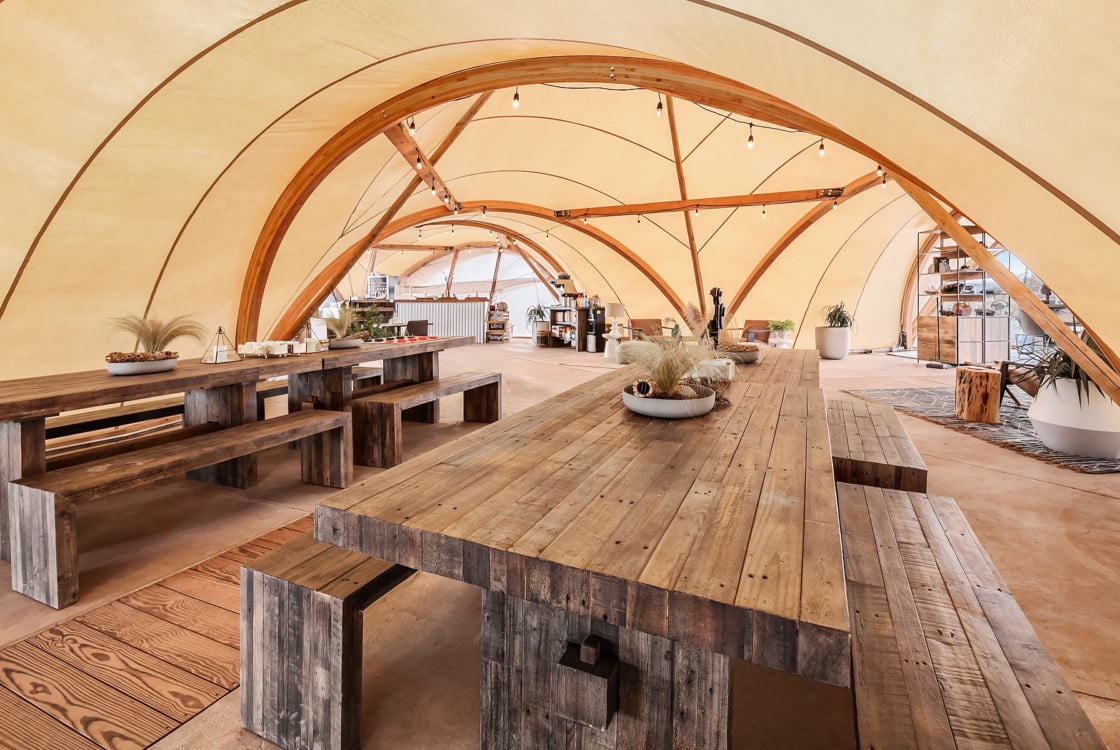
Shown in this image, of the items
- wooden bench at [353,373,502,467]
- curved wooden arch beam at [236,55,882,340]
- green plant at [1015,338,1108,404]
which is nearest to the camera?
wooden bench at [353,373,502,467]

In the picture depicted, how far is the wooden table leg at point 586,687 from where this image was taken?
1027mm

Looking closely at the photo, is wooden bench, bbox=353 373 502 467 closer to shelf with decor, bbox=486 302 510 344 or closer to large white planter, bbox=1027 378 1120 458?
large white planter, bbox=1027 378 1120 458

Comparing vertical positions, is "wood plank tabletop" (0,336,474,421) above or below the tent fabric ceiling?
below

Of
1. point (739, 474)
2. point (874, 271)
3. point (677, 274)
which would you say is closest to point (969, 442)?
point (739, 474)

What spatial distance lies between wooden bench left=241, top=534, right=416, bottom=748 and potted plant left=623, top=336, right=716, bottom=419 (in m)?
0.94

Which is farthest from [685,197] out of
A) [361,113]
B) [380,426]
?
[380,426]

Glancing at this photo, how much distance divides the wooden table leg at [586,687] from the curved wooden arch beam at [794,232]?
27.5ft

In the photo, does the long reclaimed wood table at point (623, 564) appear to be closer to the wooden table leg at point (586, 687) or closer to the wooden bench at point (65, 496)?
→ the wooden table leg at point (586, 687)

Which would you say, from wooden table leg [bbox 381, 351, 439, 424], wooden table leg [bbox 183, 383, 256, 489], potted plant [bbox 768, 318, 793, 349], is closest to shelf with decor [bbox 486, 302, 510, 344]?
potted plant [bbox 768, 318, 793, 349]

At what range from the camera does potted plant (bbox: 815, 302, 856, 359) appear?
413 inches

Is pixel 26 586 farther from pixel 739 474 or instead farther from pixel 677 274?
pixel 677 274

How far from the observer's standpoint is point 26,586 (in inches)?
79.4

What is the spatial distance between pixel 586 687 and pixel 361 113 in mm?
5404

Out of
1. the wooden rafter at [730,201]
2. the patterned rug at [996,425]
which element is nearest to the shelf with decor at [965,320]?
the wooden rafter at [730,201]
